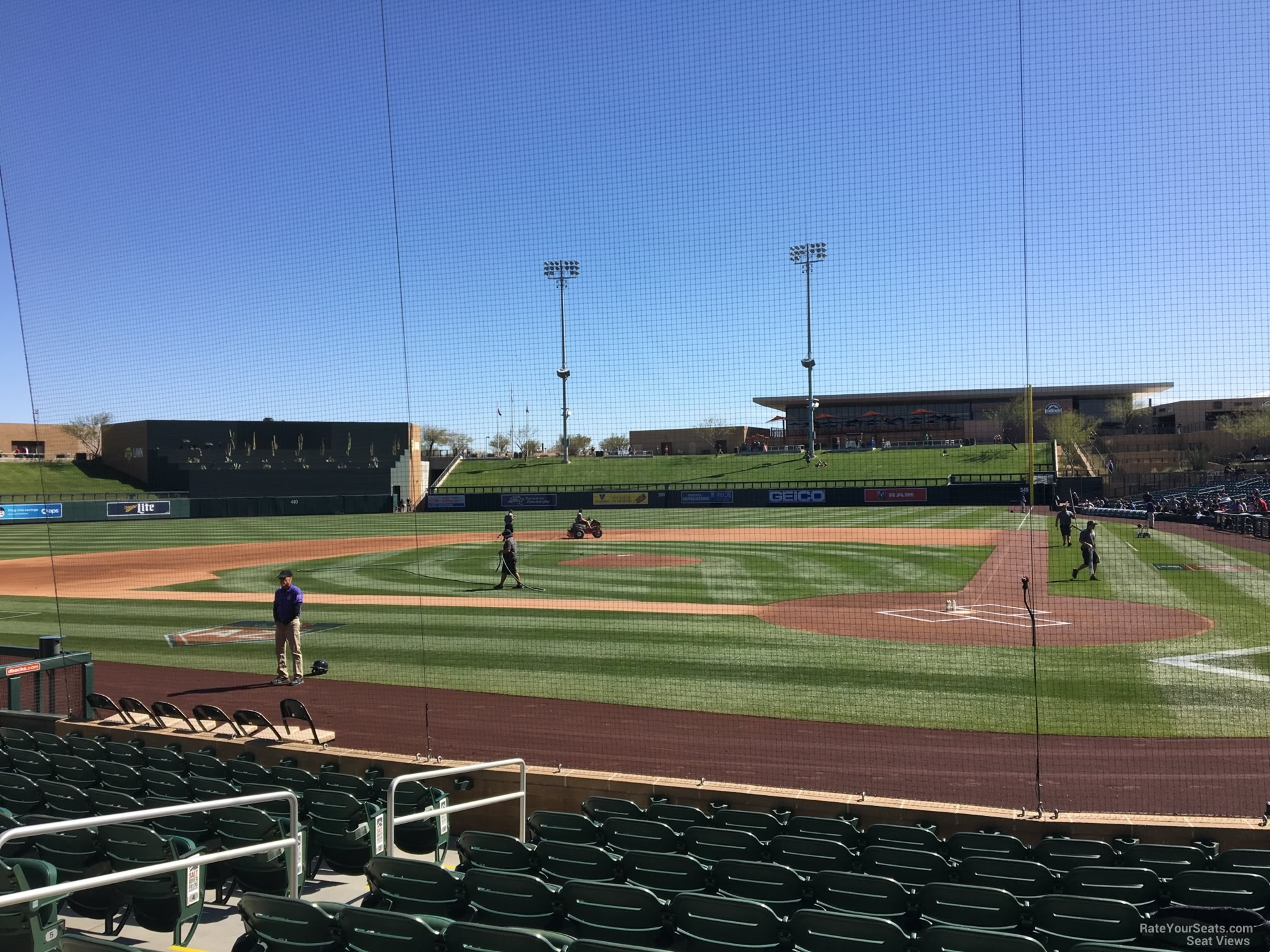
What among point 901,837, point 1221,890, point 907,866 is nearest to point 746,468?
point 901,837

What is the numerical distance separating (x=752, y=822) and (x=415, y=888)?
2.71 meters

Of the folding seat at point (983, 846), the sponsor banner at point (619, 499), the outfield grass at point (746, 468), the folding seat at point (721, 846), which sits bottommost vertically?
the folding seat at point (983, 846)

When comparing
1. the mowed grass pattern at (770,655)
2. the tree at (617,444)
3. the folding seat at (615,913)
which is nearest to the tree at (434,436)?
the tree at (617,444)

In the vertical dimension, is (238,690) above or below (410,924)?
below

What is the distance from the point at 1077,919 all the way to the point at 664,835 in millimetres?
2590

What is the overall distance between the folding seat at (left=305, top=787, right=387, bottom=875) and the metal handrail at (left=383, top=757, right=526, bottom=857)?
0.45ft

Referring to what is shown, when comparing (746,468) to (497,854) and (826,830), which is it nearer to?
(826,830)

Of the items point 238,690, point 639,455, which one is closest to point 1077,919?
point 238,690

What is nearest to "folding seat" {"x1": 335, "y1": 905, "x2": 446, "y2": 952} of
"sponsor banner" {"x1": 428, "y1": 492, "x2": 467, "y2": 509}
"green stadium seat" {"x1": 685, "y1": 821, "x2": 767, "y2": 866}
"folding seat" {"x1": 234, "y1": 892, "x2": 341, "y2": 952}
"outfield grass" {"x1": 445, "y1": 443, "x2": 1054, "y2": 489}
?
"folding seat" {"x1": 234, "y1": 892, "x2": 341, "y2": 952}

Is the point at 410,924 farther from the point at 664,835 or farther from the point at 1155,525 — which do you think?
the point at 1155,525

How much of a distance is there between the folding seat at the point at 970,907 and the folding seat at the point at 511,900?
1.91 m

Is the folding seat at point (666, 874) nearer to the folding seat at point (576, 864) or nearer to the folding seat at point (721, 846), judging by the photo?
the folding seat at point (576, 864)

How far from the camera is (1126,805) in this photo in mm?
8078

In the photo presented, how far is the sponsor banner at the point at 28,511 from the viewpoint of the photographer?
150 ft
